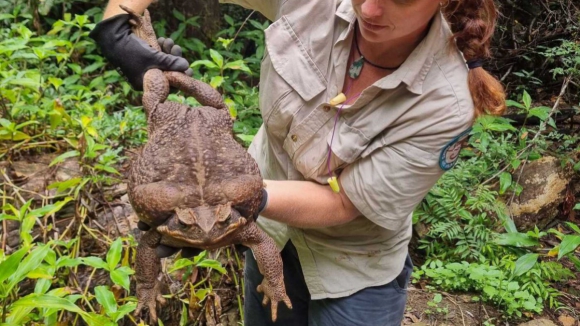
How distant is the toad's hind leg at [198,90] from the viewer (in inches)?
84.1

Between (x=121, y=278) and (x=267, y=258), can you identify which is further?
(x=121, y=278)

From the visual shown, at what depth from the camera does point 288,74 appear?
6.94 ft

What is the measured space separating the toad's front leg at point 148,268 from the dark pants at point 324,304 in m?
0.62

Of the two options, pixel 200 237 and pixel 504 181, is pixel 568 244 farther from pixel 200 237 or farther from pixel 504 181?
pixel 200 237

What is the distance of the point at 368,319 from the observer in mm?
2404

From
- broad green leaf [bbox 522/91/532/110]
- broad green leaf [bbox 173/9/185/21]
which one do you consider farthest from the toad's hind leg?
broad green leaf [bbox 173/9/185/21]

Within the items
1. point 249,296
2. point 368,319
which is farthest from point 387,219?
point 249,296

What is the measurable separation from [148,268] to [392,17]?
4.13ft

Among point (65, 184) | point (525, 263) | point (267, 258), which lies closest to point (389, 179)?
point (267, 258)

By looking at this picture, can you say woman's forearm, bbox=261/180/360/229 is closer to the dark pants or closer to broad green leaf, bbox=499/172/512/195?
the dark pants

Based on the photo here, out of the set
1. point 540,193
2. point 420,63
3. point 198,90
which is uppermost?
point 420,63

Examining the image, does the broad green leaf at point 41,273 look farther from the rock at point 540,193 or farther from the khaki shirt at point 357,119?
the rock at point 540,193

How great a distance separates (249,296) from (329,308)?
47 centimetres

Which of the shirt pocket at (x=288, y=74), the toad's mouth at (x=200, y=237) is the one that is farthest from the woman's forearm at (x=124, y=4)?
the toad's mouth at (x=200, y=237)
